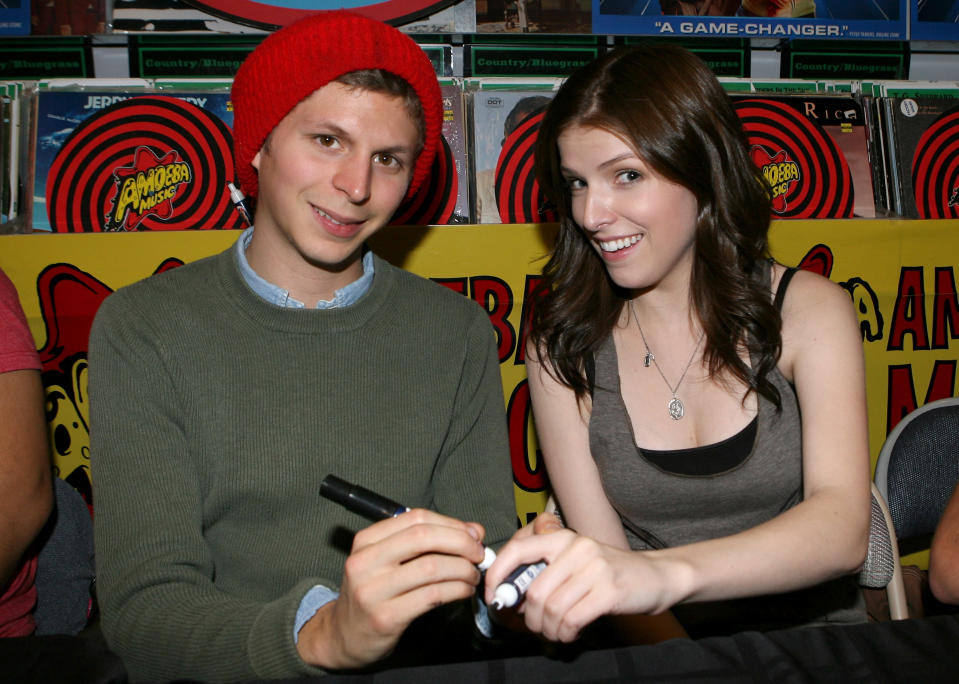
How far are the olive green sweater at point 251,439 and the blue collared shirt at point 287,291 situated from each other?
A: 0.07 ft

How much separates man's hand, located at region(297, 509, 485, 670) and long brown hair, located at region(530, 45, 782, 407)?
719 millimetres

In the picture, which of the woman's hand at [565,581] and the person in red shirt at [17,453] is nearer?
the woman's hand at [565,581]

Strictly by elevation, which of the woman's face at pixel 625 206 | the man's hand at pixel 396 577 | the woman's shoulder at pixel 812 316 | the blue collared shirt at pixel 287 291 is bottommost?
the man's hand at pixel 396 577

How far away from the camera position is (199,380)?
3.80 ft

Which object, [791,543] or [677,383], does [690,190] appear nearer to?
[677,383]

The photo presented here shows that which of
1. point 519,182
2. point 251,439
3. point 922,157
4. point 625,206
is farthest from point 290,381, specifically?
point 922,157

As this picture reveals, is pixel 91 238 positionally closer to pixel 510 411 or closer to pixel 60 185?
pixel 60 185

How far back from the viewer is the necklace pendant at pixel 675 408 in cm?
143

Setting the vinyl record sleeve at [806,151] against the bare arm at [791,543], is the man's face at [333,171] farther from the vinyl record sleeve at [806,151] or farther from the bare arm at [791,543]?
the vinyl record sleeve at [806,151]

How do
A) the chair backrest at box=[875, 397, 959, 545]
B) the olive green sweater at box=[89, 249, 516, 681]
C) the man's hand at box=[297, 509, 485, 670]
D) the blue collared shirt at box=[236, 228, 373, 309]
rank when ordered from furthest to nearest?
1. the chair backrest at box=[875, 397, 959, 545]
2. the blue collared shirt at box=[236, 228, 373, 309]
3. the olive green sweater at box=[89, 249, 516, 681]
4. the man's hand at box=[297, 509, 485, 670]

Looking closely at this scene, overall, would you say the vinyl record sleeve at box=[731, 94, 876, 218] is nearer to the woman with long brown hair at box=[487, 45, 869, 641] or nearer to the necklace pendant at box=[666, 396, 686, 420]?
the woman with long brown hair at box=[487, 45, 869, 641]

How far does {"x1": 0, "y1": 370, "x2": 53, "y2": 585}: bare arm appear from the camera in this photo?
114 centimetres

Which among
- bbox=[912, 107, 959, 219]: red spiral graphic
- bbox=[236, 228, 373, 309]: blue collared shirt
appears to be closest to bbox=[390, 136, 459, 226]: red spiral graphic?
bbox=[236, 228, 373, 309]: blue collared shirt

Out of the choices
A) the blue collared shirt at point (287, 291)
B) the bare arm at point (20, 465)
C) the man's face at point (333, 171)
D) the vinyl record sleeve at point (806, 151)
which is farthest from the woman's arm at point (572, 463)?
the vinyl record sleeve at point (806, 151)
